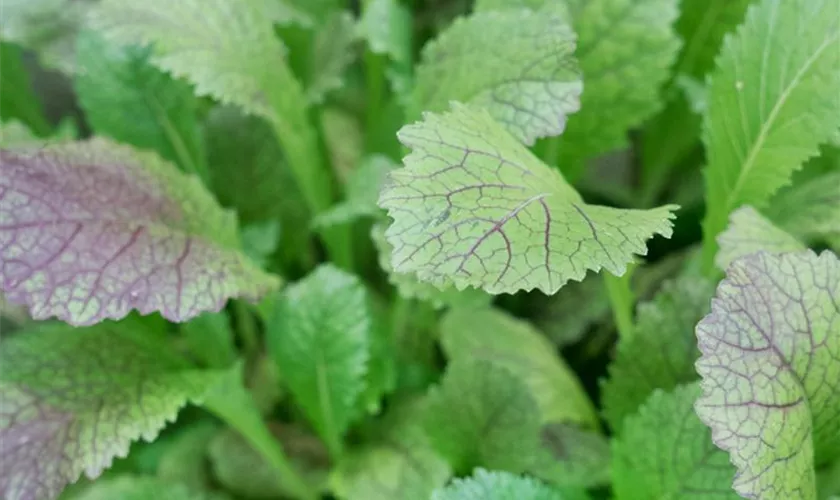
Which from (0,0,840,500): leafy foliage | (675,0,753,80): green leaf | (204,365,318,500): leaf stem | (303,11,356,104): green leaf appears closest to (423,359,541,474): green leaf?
(0,0,840,500): leafy foliage

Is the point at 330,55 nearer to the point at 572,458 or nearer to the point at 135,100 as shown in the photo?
the point at 135,100

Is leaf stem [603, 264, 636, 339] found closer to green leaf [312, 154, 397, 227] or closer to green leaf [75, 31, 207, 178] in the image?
green leaf [312, 154, 397, 227]

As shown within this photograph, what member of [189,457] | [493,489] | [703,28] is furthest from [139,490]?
[703,28]

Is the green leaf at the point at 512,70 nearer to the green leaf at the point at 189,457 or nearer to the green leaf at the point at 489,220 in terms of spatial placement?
the green leaf at the point at 489,220

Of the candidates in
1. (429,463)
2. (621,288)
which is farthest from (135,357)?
(621,288)

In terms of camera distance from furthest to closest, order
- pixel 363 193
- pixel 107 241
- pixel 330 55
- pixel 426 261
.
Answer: pixel 330 55, pixel 363 193, pixel 107 241, pixel 426 261

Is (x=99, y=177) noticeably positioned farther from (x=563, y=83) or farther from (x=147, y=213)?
(x=563, y=83)

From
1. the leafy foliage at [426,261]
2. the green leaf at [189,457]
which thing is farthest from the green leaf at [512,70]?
the green leaf at [189,457]
